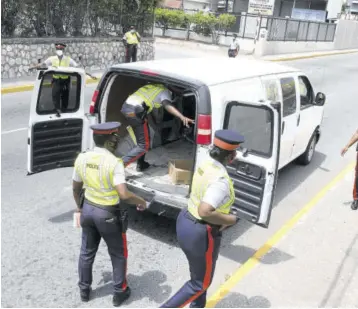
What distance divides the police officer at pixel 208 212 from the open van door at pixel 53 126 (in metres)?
2.70

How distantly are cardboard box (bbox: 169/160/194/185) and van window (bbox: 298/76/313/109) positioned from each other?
100 inches

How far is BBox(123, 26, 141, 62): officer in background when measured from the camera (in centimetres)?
1803

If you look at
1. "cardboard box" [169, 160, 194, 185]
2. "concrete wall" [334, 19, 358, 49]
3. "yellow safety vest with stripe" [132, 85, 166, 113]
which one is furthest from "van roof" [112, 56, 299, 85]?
"concrete wall" [334, 19, 358, 49]

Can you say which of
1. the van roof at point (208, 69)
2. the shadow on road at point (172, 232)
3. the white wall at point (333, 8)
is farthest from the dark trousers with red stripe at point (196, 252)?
the white wall at point (333, 8)

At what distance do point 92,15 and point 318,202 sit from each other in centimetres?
1332

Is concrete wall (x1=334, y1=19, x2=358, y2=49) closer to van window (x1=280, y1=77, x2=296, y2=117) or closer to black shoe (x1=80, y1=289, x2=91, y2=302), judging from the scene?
van window (x1=280, y1=77, x2=296, y2=117)

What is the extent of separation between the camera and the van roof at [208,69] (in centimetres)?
534

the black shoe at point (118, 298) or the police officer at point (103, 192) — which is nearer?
the police officer at point (103, 192)

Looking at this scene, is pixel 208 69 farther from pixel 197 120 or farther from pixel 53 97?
pixel 53 97

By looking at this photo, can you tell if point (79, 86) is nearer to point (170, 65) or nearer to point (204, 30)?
point (170, 65)

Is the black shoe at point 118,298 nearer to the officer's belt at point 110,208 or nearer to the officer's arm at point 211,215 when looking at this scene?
the officer's belt at point 110,208

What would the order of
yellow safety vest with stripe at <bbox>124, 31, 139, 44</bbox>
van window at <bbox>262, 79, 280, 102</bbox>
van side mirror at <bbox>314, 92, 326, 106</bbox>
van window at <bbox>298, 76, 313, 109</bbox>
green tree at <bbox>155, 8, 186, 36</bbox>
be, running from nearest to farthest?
van window at <bbox>262, 79, 280, 102</bbox> → van window at <bbox>298, 76, 313, 109</bbox> → van side mirror at <bbox>314, 92, 326, 106</bbox> → yellow safety vest with stripe at <bbox>124, 31, 139, 44</bbox> → green tree at <bbox>155, 8, 186, 36</bbox>

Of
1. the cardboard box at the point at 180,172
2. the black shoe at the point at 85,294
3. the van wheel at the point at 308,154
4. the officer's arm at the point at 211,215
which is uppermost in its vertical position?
the officer's arm at the point at 211,215

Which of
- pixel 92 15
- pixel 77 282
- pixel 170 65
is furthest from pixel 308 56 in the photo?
pixel 77 282
